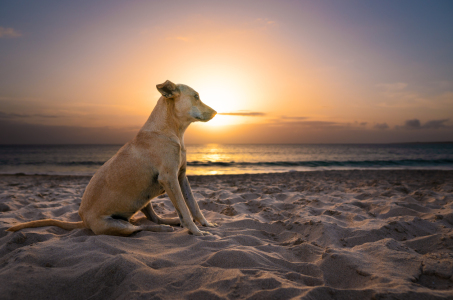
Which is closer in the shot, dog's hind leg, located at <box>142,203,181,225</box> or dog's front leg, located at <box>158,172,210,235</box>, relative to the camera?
dog's front leg, located at <box>158,172,210,235</box>

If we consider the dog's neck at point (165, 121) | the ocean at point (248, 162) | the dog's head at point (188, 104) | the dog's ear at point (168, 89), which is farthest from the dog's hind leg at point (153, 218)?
the ocean at point (248, 162)

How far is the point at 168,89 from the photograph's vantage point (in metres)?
3.06

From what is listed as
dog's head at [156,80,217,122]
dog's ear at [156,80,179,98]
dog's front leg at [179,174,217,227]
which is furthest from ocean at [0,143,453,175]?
dog's ear at [156,80,179,98]

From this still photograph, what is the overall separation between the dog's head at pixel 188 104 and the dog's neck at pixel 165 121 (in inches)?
2.7

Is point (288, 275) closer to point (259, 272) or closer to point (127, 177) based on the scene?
point (259, 272)

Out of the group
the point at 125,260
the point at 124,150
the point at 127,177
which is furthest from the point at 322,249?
the point at 124,150

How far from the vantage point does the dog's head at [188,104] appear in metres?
3.20

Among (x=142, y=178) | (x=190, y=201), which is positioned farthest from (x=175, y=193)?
(x=190, y=201)

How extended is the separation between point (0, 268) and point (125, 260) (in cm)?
102

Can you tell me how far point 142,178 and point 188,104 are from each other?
1150 mm

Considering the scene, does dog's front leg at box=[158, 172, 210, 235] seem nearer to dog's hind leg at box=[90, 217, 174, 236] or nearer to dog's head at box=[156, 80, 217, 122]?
dog's hind leg at box=[90, 217, 174, 236]

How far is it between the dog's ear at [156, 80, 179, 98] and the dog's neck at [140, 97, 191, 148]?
138 millimetres

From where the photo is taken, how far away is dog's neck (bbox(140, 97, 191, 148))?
126 inches

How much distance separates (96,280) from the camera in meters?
1.82
